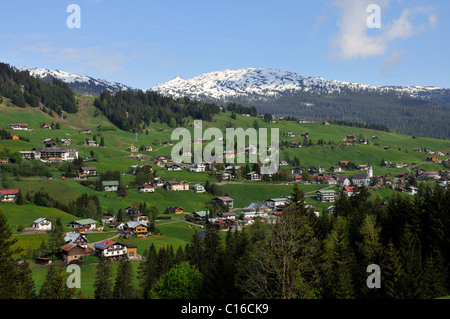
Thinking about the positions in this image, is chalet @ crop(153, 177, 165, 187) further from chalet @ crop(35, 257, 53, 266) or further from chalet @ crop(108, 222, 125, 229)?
chalet @ crop(35, 257, 53, 266)

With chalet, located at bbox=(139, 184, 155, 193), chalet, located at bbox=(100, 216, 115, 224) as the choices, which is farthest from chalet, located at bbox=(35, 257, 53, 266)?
chalet, located at bbox=(139, 184, 155, 193)

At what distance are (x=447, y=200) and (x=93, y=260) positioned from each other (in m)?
63.6

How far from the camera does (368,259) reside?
123 feet

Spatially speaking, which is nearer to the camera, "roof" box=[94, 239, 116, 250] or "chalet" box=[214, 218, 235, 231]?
"roof" box=[94, 239, 116, 250]

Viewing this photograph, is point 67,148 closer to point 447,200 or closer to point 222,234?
point 222,234

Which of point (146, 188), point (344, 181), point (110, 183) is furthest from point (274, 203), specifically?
point (110, 183)

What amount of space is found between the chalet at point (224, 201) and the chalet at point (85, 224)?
4456 cm

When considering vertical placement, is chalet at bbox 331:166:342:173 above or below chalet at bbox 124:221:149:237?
above

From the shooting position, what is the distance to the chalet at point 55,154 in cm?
15350

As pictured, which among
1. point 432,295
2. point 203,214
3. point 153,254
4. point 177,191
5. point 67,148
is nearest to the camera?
point 432,295

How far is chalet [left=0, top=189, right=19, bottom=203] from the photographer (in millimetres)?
99812

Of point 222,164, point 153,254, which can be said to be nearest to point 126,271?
point 153,254

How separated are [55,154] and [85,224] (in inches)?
3068

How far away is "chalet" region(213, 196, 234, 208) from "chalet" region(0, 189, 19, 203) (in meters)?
60.8
